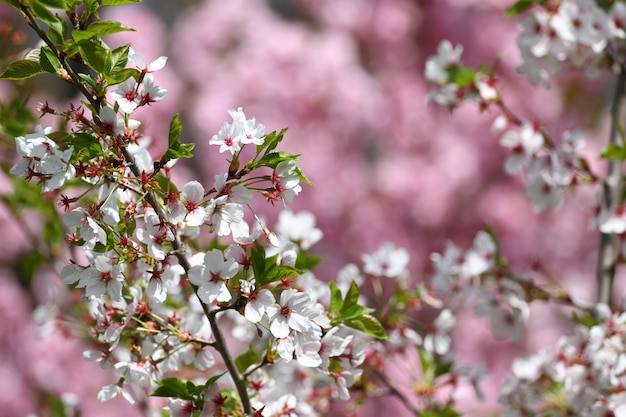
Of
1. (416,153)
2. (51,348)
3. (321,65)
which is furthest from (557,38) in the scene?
(51,348)

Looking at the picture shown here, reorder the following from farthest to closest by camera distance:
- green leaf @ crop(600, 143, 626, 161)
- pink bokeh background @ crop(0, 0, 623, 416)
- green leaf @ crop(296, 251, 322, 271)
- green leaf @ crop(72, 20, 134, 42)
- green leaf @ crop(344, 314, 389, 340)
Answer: pink bokeh background @ crop(0, 0, 623, 416), green leaf @ crop(600, 143, 626, 161), green leaf @ crop(296, 251, 322, 271), green leaf @ crop(344, 314, 389, 340), green leaf @ crop(72, 20, 134, 42)

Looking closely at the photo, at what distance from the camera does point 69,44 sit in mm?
764

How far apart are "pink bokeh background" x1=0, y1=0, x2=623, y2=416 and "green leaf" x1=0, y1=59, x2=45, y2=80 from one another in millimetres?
2741

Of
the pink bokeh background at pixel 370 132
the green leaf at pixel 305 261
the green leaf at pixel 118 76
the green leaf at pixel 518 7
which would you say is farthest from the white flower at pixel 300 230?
the pink bokeh background at pixel 370 132

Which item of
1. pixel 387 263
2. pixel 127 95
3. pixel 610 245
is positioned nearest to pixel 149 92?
pixel 127 95

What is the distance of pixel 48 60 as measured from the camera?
2.53 ft

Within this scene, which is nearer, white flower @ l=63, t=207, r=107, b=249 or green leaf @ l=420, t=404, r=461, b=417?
white flower @ l=63, t=207, r=107, b=249

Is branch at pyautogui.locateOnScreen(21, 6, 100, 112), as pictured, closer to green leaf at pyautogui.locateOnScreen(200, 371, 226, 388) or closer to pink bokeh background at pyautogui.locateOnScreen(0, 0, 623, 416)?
green leaf at pyautogui.locateOnScreen(200, 371, 226, 388)

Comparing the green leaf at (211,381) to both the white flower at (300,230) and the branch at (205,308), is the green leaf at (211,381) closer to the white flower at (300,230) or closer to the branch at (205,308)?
the branch at (205,308)

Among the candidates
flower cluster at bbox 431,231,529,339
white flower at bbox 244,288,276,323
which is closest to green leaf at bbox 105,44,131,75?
white flower at bbox 244,288,276,323

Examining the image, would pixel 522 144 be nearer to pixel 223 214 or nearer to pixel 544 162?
pixel 544 162

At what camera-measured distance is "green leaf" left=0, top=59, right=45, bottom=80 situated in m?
0.79

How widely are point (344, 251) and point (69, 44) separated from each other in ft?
10.2

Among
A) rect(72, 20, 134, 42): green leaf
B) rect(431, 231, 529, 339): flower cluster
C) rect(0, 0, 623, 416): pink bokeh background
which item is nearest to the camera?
rect(72, 20, 134, 42): green leaf
